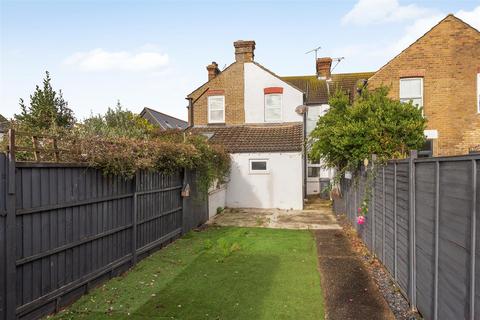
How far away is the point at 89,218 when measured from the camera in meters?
5.87

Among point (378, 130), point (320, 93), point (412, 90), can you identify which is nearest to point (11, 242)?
point (378, 130)

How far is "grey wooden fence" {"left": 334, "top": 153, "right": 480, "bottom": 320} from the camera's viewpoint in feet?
10.0

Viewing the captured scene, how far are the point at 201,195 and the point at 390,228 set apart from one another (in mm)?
7246

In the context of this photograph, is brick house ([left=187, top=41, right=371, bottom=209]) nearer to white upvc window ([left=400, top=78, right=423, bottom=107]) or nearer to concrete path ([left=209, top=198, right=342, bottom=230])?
concrete path ([left=209, top=198, right=342, bottom=230])

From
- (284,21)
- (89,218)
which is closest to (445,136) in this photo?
(284,21)

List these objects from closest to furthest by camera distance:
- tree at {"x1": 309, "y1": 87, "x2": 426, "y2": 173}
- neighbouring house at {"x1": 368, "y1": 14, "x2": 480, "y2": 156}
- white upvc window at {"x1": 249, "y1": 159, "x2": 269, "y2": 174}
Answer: tree at {"x1": 309, "y1": 87, "x2": 426, "y2": 173}, neighbouring house at {"x1": 368, "y1": 14, "x2": 480, "y2": 156}, white upvc window at {"x1": 249, "y1": 159, "x2": 269, "y2": 174}

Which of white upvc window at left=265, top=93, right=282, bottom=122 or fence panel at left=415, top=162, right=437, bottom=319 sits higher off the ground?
white upvc window at left=265, top=93, right=282, bottom=122

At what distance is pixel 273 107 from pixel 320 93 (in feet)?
17.3

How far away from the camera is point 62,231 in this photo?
5.19 meters

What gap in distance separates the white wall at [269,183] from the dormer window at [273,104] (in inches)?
122

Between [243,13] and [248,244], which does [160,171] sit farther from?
[243,13]

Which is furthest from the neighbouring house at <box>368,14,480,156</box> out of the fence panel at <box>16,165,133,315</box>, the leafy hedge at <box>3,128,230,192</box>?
the fence panel at <box>16,165,133,315</box>

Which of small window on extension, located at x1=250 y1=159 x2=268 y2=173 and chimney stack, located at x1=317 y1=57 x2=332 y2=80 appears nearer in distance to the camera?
small window on extension, located at x1=250 y1=159 x2=268 y2=173

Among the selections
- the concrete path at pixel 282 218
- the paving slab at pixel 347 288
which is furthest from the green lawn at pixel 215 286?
the concrete path at pixel 282 218
